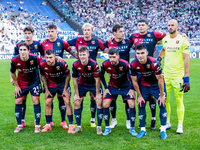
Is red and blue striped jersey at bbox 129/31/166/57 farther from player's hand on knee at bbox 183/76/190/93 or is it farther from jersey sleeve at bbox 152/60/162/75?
player's hand on knee at bbox 183/76/190/93

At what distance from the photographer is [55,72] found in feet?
19.0

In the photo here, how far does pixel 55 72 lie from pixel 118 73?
1.45 meters

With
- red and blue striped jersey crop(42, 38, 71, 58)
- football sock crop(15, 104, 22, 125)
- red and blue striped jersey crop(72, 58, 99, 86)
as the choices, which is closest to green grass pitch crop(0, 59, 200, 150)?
football sock crop(15, 104, 22, 125)

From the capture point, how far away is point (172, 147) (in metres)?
4.72

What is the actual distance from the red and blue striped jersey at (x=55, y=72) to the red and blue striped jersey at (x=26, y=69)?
22cm

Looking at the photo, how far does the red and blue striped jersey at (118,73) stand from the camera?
18.0 ft

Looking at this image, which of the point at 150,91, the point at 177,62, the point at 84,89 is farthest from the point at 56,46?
the point at 177,62

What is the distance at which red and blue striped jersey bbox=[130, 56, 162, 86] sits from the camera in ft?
16.8

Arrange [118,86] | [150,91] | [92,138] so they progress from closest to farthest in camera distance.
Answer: [92,138]
[150,91]
[118,86]

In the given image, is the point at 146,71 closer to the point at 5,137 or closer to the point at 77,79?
the point at 77,79

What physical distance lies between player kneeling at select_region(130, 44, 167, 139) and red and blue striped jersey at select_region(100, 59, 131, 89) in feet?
0.82

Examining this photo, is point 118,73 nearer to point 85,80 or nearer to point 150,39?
point 85,80

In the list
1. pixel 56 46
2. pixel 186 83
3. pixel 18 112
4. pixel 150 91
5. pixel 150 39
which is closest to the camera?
pixel 186 83

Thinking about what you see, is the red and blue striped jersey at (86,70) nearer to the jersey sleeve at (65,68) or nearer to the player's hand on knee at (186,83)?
the jersey sleeve at (65,68)
